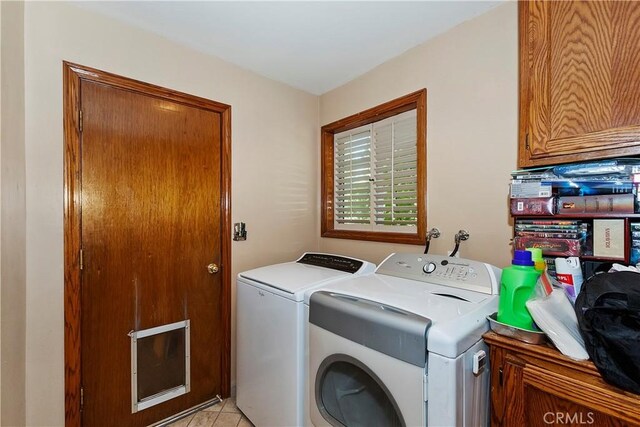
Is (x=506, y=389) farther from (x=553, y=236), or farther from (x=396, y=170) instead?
(x=396, y=170)

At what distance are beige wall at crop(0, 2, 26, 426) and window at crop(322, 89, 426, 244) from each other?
5.94 ft

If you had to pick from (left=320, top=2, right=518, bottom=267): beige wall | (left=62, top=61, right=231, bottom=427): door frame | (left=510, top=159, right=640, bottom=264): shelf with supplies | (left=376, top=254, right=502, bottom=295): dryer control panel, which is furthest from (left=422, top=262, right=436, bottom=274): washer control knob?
(left=62, top=61, right=231, bottom=427): door frame

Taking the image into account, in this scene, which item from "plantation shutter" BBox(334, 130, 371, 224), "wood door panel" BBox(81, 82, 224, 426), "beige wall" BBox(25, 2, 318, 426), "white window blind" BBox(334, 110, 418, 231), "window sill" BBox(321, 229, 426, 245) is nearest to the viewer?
"beige wall" BBox(25, 2, 318, 426)

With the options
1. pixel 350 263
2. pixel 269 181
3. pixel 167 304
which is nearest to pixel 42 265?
pixel 167 304

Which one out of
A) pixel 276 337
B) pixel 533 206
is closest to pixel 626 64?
pixel 533 206

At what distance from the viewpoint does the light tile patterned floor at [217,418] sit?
178cm

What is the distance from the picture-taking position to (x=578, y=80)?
1.10 metres

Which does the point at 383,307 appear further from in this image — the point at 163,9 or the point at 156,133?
the point at 163,9

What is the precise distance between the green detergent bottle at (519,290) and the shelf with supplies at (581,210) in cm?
31

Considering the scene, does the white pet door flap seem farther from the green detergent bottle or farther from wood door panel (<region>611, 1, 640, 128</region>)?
wood door panel (<region>611, 1, 640, 128</region>)

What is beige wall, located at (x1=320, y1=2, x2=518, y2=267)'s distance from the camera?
56.2 inches

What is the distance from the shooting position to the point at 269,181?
7.23 ft

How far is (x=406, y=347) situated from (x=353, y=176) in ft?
5.17

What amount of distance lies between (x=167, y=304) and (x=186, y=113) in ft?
3.89
